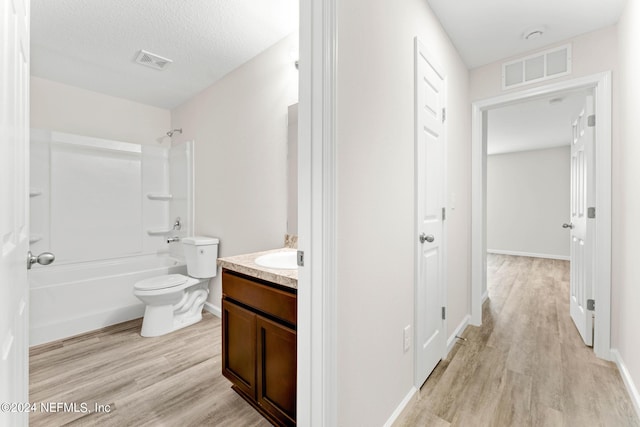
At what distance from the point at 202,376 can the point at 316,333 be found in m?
1.27

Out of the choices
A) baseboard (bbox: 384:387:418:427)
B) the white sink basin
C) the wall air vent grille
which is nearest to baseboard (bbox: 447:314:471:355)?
baseboard (bbox: 384:387:418:427)

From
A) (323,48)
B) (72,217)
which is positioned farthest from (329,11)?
(72,217)

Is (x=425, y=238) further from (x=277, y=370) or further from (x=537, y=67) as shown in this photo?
(x=537, y=67)

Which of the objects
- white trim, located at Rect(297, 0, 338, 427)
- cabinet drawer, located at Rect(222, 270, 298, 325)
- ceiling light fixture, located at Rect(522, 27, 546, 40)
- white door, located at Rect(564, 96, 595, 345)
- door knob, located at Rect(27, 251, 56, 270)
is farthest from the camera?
white door, located at Rect(564, 96, 595, 345)

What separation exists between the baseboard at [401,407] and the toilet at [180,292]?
198cm

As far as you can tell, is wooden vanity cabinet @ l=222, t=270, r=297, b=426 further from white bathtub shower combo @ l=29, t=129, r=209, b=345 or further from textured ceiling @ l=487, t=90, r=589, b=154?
textured ceiling @ l=487, t=90, r=589, b=154

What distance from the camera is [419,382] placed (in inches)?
67.4

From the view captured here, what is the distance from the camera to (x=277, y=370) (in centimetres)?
136

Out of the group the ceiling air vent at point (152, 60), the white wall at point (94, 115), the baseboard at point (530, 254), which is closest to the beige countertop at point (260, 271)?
the ceiling air vent at point (152, 60)

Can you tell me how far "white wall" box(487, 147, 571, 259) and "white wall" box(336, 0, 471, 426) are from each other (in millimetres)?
6117

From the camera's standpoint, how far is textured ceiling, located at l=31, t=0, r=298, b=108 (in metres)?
1.95

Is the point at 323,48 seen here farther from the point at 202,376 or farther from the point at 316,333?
the point at 202,376

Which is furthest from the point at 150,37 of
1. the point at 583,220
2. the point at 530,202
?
the point at 530,202

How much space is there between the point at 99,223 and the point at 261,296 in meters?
2.75
